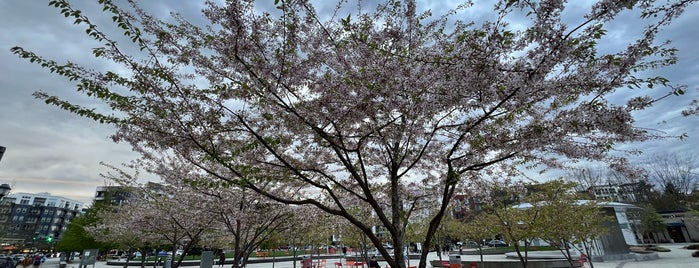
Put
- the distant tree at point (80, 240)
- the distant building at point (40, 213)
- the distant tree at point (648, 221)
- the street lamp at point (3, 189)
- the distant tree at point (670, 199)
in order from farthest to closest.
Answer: the distant building at point (40, 213), the distant tree at point (670, 199), the distant tree at point (648, 221), the distant tree at point (80, 240), the street lamp at point (3, 189)

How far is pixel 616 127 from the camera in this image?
4258 millimetres

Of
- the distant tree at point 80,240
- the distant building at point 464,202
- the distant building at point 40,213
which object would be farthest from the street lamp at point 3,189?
the distant building at point 40,213

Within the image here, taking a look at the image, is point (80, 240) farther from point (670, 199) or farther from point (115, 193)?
point (670, 199)

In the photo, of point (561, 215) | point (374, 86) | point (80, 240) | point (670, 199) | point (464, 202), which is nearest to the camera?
point (374, 86)

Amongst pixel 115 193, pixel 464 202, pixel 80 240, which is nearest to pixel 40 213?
pixel 115 193

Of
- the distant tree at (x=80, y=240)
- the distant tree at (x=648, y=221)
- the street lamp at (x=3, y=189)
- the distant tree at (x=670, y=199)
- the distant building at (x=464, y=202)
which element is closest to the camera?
the street lamp at (x=3, y=189)

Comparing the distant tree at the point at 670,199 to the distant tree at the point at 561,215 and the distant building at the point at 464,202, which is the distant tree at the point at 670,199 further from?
the distant building at the point at 464,202

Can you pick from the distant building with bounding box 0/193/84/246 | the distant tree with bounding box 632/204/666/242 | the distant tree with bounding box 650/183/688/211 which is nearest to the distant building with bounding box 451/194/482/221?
the distant tree with bounding box 632/204/666/242

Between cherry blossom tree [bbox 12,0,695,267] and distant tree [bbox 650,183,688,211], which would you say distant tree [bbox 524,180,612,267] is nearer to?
cherry blossom tree [bbox 12,0,695,267]

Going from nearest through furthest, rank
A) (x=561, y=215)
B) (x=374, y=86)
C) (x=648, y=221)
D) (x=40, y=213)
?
(x=374, y=86) → (x=561, y=215) → (x=648, y=221) → (x=40, y=213)

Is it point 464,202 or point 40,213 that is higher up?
point 40,213

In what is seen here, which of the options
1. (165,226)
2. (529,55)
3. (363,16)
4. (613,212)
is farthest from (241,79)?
(613,212)

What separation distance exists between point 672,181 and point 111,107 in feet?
215

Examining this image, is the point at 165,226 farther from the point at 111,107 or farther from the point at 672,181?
the point at 672,181
